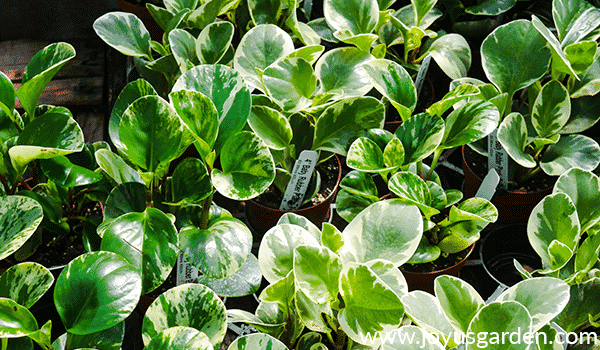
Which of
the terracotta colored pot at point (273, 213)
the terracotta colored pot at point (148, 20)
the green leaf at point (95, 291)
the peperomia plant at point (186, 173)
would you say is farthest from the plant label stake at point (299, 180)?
the terracotta colored pot at point (148, 20)

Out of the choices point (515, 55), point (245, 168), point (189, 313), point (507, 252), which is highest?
point (515, 55)

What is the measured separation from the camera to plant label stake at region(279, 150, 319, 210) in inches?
35.6

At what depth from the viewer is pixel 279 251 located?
0.72 meters

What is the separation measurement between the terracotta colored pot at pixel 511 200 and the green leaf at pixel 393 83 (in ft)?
0.81

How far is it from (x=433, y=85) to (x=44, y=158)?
90 centimetres

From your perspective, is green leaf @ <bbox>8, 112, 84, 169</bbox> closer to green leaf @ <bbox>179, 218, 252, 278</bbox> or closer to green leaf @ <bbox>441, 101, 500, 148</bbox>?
green leaf @ <bbox>179, 218, 252, 278</bbox>

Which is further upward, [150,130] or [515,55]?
[515,55]

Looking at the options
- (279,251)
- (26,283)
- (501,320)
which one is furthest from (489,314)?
(26,283)

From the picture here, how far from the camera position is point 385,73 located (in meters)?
0.90

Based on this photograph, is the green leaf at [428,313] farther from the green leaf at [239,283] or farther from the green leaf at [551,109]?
the green leaf at [551,109]

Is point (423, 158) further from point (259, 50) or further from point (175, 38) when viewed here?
point (175, 38)

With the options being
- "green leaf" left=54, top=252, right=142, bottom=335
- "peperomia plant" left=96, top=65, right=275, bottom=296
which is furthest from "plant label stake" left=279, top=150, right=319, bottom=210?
"green leaf" left=54, top=252, right=142, bottom=335

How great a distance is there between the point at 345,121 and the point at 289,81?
0.38 feet

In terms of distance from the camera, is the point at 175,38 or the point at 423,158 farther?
the point at 175,38
